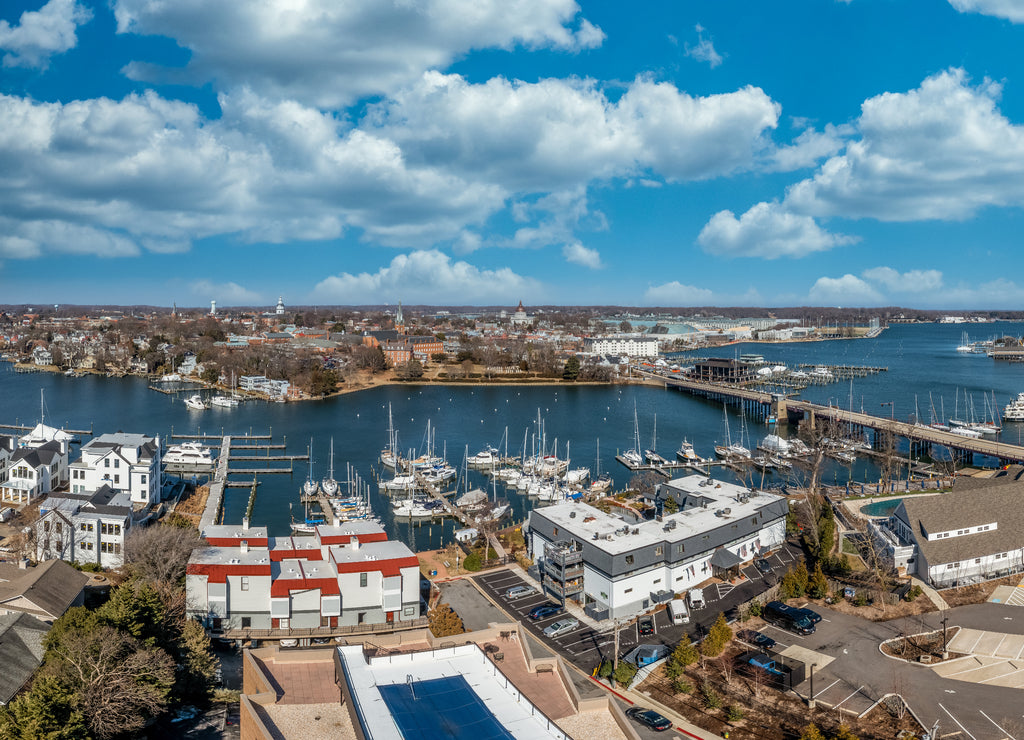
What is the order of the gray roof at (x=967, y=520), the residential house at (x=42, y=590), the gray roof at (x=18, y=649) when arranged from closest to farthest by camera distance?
the gray roof at (x=18, y=649) < the residential house at (x=42, y=590) < the gray roof at (x=967, y=520)

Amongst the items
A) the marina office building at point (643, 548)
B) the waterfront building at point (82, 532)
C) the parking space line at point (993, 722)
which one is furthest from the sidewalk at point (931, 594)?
the waterfront building at point (82, 532)

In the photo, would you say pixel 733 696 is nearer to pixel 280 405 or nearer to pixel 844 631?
pixel 844 631

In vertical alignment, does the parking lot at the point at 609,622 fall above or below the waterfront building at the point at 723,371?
below

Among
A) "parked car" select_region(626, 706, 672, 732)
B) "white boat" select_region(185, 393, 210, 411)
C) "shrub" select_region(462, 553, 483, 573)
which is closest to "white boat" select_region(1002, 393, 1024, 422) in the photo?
"shrub" select_region(462, 553, 483, 573)

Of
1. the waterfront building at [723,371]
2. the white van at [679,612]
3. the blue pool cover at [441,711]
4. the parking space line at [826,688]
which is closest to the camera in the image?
the blue pool cover at [441,711]

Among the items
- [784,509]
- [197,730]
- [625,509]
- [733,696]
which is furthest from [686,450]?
[197,730]

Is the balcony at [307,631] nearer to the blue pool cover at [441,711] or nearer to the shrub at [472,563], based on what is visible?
the shrub at [472,563]
